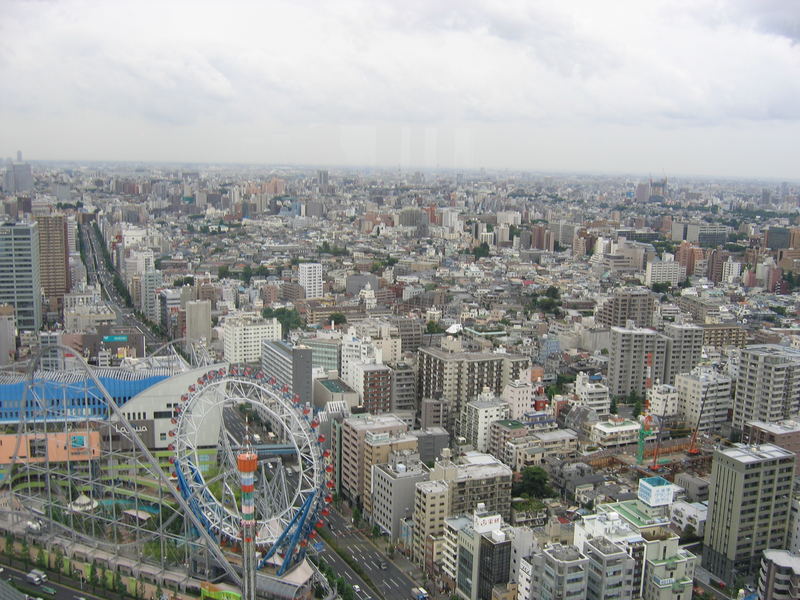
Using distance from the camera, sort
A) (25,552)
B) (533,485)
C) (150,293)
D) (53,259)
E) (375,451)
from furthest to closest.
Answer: (53,259) < (150,293) < (533,485) < (375,451) < (25,552)

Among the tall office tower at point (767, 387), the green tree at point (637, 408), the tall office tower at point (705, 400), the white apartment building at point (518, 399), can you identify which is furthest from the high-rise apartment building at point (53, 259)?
the tall office tower at point (767, 387)

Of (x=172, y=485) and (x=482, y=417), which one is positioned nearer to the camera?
(x=172, y=485)

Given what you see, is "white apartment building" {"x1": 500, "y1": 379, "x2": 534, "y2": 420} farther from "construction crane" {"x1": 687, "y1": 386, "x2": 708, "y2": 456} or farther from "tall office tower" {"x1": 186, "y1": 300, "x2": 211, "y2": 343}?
"tall office tower" {"x1": 186, "y1": 300, "x2": 211, "y2": 343}

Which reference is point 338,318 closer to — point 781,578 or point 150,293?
point 150,293

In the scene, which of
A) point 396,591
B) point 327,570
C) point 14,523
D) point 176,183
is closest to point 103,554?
point 14,523

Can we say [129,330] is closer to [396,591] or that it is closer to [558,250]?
[396,591]

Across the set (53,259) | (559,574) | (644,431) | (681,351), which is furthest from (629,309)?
(53,259)

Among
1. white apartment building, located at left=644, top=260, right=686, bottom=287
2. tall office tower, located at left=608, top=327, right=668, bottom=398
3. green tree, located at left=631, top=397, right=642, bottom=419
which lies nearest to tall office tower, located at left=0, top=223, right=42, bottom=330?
tall office tower, located at left=608, top=327, right=668, bottom=398
